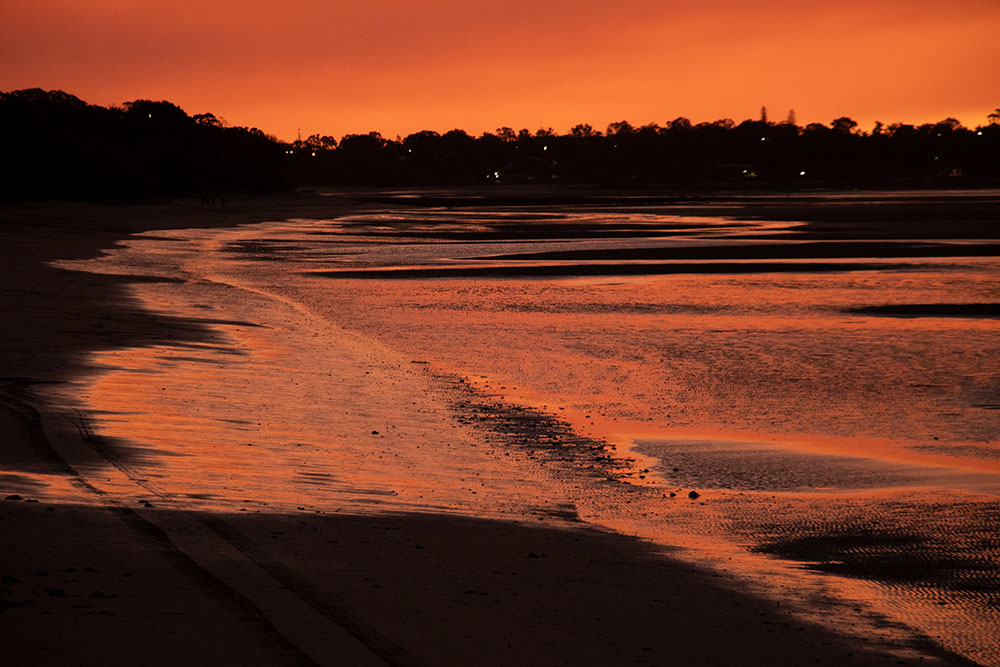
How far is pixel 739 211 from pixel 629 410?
67433mm

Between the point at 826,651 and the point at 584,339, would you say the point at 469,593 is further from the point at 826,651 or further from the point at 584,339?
the point at 584,339

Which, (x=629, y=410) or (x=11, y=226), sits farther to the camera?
(x=11, y=226)

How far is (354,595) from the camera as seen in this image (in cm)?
542

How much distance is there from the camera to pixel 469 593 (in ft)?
18.7

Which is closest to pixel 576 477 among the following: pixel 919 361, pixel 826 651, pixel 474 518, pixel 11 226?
pixel 474 518

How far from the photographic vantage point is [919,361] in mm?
15516

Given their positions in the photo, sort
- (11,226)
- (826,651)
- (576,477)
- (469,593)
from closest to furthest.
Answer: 1. (826,651)
2. (469,593)
3. (576,477)
4. (11,226)

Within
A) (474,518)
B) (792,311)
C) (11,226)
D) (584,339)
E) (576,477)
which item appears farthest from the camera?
(11,226)

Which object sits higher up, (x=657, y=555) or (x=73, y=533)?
(x=73, y=533)

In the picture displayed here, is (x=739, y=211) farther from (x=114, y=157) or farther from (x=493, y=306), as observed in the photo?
(x=493, y=306)

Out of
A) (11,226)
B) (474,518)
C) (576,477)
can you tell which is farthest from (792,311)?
(11,226)

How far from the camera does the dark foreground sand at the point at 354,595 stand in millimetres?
4641

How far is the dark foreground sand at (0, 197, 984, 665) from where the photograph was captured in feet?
15.2

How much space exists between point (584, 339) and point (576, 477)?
870cm
